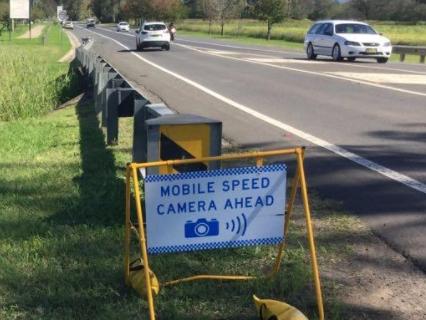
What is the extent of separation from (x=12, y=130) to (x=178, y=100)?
135 inches

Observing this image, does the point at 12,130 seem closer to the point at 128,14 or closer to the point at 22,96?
the point at 22,96

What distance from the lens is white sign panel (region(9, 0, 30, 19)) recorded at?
50.6m

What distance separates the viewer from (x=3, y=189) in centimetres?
611

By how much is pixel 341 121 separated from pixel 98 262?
22.4 feet

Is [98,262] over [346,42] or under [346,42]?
under

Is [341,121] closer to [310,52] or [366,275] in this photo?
[366,275]

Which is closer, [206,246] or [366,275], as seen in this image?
[206,246]

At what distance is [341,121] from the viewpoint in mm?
10422

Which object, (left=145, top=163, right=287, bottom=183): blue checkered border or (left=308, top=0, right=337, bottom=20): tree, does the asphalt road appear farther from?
(left=308, top=0, right=337, bottom=20): tree

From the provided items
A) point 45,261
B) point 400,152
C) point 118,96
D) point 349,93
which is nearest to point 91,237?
point 45,261

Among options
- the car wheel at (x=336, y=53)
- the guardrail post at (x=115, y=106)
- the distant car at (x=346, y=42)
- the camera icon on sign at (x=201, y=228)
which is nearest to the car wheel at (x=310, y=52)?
the distant car at (x=346, y=42)

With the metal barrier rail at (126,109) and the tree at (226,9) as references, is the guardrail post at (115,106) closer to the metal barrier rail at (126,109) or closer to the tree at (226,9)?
the metal barrier rail at (126,109)

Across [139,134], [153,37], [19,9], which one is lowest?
[139,134]

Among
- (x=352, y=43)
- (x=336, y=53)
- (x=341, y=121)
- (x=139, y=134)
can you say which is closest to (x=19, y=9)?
(x=336, y=53)
